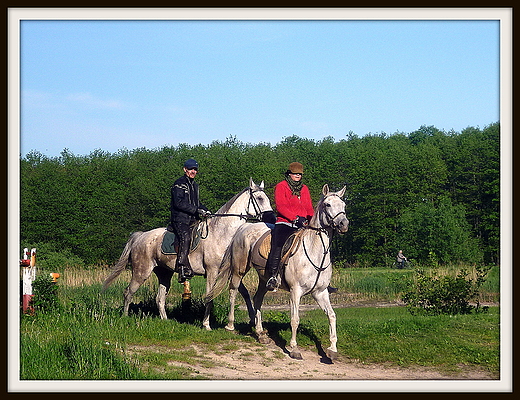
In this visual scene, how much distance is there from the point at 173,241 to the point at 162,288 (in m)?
1.20

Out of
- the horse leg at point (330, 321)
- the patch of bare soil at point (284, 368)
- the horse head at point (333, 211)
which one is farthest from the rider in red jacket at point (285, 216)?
the patch of bare soil at point (284, 368)

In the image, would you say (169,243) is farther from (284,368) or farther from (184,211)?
(284,368)

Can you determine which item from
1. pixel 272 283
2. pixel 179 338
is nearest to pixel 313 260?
pixel 272 283

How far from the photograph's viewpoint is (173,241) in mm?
13617

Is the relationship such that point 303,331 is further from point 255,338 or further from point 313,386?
point 313,386

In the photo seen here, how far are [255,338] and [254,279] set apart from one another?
1342 cm

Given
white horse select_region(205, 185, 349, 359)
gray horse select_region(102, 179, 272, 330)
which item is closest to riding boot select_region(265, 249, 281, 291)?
white horse select_region(205, 185, 349, 359)

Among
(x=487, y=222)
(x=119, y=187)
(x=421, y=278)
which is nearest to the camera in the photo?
(x=421, y=278)

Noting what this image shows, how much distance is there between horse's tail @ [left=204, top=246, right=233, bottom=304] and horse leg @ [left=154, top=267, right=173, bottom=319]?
1.31m

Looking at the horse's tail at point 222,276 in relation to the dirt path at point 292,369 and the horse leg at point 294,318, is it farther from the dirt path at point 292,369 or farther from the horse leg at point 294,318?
the horse leg at point 294,318

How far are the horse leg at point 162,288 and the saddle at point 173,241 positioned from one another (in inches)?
25.7
